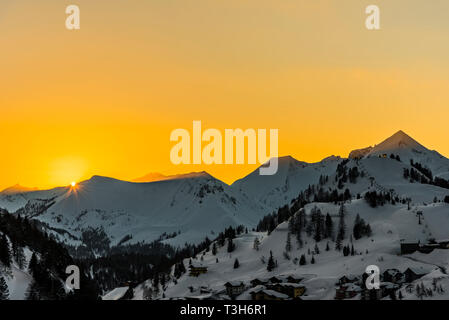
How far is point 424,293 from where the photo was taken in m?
187
